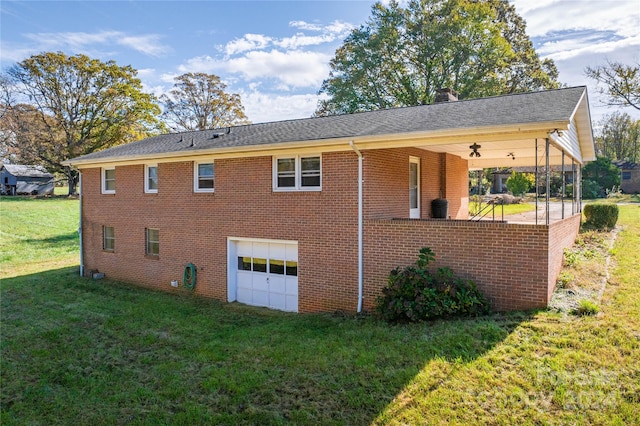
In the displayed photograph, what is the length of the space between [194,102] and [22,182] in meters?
22.9

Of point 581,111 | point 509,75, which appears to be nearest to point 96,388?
point 581,111

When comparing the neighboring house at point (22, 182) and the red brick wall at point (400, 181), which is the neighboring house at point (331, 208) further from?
the neighboring house at point (22, 182)

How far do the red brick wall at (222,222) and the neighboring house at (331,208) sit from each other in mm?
36

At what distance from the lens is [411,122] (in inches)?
362

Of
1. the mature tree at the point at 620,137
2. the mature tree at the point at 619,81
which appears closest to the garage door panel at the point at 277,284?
the mature tree at the point at 619,81

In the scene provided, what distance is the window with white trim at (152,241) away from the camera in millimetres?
13219

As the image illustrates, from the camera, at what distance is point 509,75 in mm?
30641

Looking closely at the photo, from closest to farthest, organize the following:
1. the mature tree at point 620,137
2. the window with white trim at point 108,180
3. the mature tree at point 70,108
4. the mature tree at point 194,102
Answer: the window with white trim at point 108,180 < the mature tree at point 70,108 < the mature tree at point 194,102 < the mature tree at point 620,137

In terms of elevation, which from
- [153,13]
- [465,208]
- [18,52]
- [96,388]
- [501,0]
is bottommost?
[96,388]

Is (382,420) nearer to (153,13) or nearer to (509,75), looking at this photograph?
(153,13)

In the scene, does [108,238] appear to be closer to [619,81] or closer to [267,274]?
[267,274]

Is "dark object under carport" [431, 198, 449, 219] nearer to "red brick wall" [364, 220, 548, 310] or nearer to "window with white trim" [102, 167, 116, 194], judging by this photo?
"red brick wall" [364, 220, 548, 310]

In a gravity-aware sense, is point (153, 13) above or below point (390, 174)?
above

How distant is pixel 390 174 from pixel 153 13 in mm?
10418
